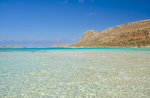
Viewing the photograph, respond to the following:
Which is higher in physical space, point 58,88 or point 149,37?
point 149,37

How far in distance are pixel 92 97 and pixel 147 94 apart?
2441 mm

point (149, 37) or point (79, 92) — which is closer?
point (79, 92)

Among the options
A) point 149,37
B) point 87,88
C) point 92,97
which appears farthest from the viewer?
point 149,37

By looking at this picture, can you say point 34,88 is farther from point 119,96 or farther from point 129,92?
point 129,92

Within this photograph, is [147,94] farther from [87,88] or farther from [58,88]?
[58,88]

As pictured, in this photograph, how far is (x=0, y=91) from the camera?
5852 millimetres

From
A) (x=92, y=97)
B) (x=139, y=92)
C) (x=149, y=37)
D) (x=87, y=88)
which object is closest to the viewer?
(x=92, y=97)

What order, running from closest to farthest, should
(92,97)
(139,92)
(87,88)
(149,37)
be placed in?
(92,97) < (139,92) < (87,88) < (149,37)

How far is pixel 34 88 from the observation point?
6.30 m

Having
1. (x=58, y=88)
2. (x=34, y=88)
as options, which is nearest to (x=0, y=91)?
(x=34, y=88)

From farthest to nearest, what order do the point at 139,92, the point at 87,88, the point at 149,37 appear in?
the point at 149,37
the point at 87,88
the point at 139,92

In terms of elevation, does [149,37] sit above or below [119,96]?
above

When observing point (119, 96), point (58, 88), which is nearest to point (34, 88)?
point (58, 88)

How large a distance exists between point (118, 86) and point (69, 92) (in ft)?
8.68
